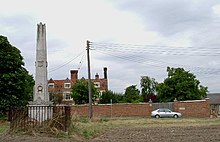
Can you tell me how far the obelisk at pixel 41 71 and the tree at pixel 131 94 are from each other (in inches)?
2629

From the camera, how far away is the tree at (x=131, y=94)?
305ft

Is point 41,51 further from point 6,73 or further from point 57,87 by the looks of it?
point 57,87

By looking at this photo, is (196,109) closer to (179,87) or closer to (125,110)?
(125,110)

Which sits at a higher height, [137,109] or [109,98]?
[109,98]

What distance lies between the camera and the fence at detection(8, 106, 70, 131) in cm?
2066

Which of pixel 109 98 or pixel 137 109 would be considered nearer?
pixel 137 109

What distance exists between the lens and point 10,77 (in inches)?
1303

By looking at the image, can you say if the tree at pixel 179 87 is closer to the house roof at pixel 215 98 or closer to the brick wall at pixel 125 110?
the house roof at pixel 215 98

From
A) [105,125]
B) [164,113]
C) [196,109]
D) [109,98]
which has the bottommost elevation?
[105,125]

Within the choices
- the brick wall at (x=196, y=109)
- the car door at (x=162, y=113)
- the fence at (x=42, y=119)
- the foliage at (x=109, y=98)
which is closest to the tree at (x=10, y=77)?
the fence at (x=42, y=119)

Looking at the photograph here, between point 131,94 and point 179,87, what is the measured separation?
24.4 m

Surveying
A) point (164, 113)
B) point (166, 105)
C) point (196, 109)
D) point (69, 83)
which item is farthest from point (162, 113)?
point (69, 83)

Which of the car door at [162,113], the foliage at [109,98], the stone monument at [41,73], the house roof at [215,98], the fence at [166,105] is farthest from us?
the house roof at [215,98]

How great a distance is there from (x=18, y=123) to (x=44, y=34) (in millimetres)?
6323
